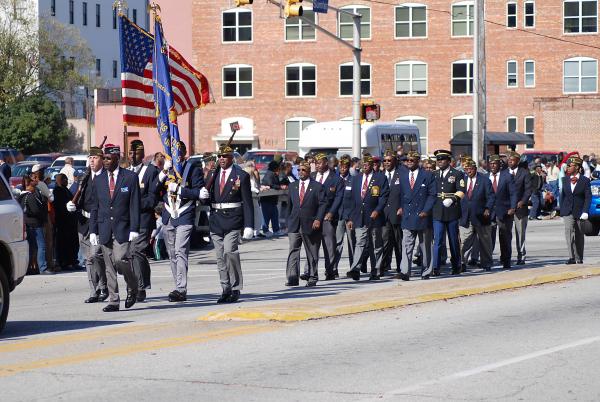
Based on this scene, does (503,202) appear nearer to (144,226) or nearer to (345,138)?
(144,226)

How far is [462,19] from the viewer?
6712 centimetres

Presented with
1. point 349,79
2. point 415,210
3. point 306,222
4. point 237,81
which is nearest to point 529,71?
point 349,79

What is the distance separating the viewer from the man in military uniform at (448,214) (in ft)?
67.0

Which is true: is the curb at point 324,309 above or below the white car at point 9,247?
below

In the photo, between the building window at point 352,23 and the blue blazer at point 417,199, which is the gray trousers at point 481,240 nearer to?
the blue blazer at point 417,199

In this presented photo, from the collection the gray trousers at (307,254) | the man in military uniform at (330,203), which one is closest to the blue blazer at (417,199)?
the man in military uniform at (330,203)

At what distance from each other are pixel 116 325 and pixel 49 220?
31.5 ft

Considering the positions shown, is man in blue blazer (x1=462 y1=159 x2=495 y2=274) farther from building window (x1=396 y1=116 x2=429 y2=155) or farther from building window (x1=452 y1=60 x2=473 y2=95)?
building window (x1=396 y1=116 x2=429 y2=155)

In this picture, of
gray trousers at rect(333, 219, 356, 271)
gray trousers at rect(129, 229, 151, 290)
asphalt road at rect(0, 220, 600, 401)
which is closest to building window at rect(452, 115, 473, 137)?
gray trousers at rect(333, 219, 356, 271)

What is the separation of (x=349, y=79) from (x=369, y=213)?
49.2 metres

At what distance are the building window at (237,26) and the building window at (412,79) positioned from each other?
8777mm

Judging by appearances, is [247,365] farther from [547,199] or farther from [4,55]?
[4,55]

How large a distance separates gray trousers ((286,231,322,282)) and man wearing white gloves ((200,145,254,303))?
240 cm

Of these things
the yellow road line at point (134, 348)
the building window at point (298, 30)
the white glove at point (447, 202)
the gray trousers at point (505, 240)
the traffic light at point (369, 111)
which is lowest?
the yellow road line at point (134, 348)
